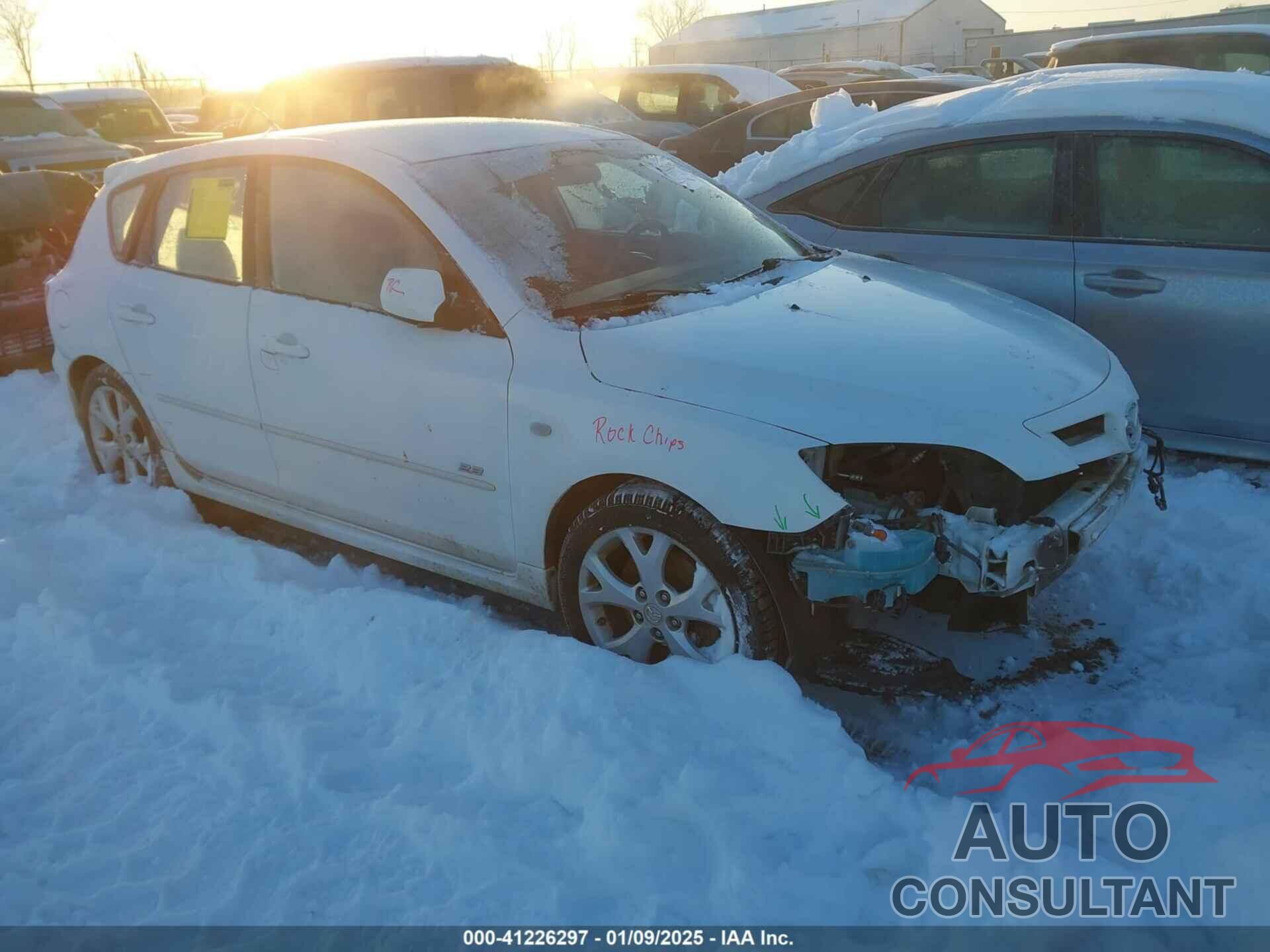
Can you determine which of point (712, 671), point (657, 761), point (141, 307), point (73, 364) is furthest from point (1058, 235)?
point (73, 364)

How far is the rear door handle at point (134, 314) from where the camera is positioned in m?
4.30

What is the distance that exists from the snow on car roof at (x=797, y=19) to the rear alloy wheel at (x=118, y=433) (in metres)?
49.2

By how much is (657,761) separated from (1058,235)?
122 inches

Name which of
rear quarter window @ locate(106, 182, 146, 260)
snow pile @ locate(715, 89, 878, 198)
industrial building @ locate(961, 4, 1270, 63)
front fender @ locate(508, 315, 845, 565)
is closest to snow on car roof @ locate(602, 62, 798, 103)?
snow pile @ locate(715, 89, 878, 198)

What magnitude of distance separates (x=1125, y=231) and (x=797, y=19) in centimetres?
5231

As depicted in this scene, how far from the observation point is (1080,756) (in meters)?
2.81

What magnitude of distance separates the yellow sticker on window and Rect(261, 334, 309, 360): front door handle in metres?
0.58

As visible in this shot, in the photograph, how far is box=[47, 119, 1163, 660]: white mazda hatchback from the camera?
2793 mm

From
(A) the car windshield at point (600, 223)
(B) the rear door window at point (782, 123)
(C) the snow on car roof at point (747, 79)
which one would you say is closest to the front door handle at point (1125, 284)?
(A) the car windshield at point (600, 223)

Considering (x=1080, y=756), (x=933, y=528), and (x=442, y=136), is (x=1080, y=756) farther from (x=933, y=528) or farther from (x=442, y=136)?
(x=442, y=136)

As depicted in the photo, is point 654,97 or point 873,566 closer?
point 873,566

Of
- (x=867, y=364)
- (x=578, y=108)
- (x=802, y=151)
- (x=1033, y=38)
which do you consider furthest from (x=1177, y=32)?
(x=1033, y=38)

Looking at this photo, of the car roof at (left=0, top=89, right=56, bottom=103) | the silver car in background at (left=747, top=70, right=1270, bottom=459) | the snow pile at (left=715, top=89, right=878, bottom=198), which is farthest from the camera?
the car roof at (left=0, top=89, right=56, bottom=103)

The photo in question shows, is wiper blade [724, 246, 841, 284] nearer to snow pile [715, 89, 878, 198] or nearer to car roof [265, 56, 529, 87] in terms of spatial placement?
snow pile [715, 89, 878, 198]
